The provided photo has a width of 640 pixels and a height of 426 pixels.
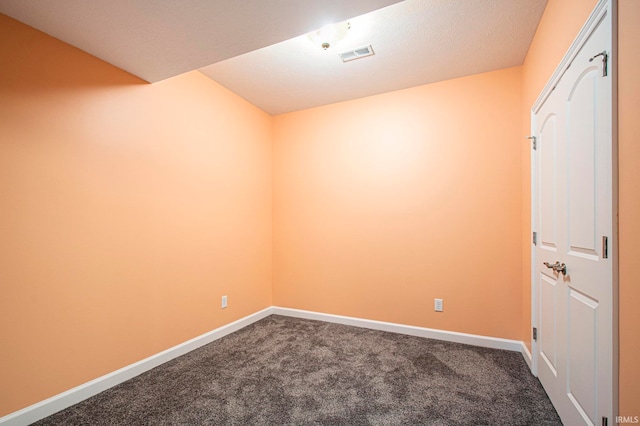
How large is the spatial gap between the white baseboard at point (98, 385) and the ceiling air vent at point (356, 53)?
119 inches

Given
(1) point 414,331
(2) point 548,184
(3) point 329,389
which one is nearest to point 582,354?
(2) point 548,184

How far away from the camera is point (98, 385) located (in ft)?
6.39

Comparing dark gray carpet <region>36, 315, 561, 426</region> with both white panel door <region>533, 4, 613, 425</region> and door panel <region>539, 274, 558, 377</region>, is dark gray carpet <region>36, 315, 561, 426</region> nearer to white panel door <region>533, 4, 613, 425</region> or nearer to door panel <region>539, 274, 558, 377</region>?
door panel <region>539, 274, 558, 377</region>

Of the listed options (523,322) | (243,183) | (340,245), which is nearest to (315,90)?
(243,183)

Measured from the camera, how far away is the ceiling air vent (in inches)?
93.7

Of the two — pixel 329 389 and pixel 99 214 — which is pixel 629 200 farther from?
pixel 99 214

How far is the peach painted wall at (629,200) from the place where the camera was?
978 millimetres

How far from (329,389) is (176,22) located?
2600 mm

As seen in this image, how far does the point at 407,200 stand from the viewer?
120 inches

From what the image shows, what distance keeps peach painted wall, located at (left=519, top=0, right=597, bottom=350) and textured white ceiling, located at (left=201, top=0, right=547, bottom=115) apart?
142 mm

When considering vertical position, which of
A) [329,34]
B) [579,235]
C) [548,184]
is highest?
[329,34]

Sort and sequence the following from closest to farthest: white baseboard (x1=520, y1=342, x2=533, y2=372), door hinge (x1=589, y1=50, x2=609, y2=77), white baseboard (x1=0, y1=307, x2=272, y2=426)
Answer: door hinge (x1=589, y1=50, x2=609, y2=77), white baseboard (x1=0, y1=307, x2=272, y2=426), white baseboard (x1=520, y1=342, x2=533, y2=372)

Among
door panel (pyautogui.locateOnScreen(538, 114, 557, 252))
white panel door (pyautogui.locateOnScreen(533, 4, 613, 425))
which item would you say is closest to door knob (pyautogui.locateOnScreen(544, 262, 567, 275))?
white panel door (pyautogui.locateOnScreen(533, 4, 613, 425))

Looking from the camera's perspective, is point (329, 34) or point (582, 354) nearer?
point (582, 354)
